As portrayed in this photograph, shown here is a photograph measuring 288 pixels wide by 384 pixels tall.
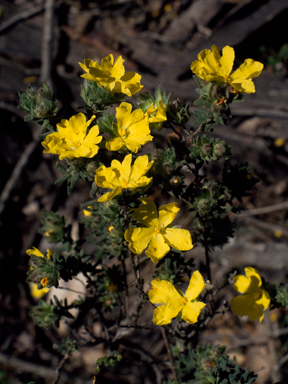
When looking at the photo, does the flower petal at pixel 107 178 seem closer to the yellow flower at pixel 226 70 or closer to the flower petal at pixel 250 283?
the yellow flower at pixel 226 70

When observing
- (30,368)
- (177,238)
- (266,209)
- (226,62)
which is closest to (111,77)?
(226,62)

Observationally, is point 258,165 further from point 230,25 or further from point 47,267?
point 47,267

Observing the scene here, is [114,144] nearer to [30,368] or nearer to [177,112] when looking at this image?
[177,112]

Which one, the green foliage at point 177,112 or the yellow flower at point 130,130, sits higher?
the green foliage at point 177,112

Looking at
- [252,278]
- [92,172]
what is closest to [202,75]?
[92,172]

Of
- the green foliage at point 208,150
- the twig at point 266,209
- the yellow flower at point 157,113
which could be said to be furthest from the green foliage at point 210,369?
the twig at point 266,209

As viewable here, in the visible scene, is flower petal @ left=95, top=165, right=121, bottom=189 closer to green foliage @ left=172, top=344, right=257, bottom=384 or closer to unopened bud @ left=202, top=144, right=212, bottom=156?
unopened bud @ left=202, top=144, right=212, bottom=156

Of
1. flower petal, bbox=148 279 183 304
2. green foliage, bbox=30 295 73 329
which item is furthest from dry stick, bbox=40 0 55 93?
flower petal, bbox=148 279 183 304

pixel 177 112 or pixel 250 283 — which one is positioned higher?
pixel 177 112
